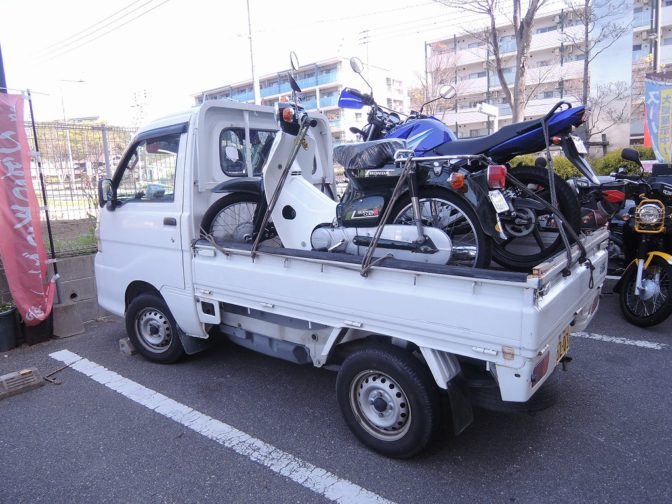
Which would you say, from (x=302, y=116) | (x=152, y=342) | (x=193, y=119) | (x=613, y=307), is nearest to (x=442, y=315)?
(x=302, y=116)

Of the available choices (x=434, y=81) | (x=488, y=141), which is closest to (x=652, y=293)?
(x=488, y=141)

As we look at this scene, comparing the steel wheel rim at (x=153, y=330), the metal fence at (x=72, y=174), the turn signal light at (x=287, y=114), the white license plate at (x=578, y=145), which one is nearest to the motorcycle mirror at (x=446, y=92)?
the white license plate at (x=578, y=145)

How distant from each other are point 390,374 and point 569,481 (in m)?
1.13

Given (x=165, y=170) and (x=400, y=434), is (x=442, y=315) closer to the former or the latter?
(x=400, y=434)

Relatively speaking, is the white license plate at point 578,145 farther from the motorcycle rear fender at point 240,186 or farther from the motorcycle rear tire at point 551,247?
the motorcycle rear fender at point 240,186

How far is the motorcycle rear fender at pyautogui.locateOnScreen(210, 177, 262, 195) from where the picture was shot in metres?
3.73

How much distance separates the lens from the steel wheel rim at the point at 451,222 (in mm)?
3107

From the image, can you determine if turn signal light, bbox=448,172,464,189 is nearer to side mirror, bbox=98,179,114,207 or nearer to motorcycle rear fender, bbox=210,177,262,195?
motorcycle rear fender, bbox=210,177,262,195

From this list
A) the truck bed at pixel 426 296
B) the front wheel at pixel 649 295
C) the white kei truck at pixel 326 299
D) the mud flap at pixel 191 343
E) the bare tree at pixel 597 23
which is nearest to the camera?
the truck bed at pixel 426 296

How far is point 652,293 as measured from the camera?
4.59 m

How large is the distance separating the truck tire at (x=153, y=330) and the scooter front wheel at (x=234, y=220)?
2.82 ft

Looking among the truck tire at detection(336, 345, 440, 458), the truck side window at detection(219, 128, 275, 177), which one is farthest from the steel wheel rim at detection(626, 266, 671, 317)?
the truck side window at detection(219, 128, 275, 177)

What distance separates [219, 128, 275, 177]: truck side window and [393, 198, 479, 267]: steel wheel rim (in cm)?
161

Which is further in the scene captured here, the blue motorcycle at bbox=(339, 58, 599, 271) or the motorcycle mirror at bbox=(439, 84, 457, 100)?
the motorcycle mirror at bbox=(439, 84, 457, 100)
